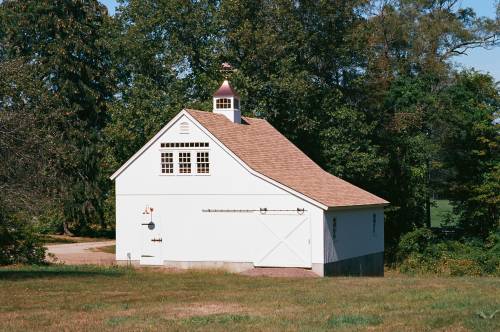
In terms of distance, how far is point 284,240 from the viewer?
4150 cm

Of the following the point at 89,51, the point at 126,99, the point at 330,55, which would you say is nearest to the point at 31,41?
the point at 89,51

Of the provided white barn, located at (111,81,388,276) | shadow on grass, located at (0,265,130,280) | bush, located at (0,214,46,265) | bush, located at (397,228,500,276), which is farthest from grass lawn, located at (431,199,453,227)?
shadow on grass, located at (0,265,130,280)

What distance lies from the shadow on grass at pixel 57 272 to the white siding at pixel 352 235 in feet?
29.0

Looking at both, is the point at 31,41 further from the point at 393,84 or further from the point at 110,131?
the point at 393,84

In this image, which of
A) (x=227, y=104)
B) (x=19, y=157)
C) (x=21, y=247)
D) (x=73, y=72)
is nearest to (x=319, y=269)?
(x=227, y=104)

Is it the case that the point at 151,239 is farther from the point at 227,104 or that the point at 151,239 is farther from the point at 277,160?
the point at 227,104

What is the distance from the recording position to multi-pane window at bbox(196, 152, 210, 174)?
43562 mm

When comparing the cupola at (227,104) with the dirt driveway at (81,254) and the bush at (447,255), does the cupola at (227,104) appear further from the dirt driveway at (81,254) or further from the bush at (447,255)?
the bush at (447,255)

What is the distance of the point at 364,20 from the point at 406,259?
53.1 feet

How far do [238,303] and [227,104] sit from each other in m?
23.1

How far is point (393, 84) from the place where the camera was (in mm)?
64188

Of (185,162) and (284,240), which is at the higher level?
(185,162)

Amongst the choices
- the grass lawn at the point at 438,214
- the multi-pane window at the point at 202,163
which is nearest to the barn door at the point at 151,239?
the multi-pane window at the point at 202,163

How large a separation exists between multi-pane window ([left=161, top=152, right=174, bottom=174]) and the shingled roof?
7.28 feet
